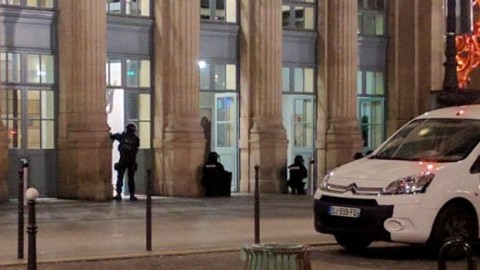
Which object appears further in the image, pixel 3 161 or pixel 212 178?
pixel 212 178

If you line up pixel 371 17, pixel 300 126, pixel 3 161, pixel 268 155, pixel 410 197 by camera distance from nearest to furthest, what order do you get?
pixel 410 197 → pixel 3 161 → pixel 268 155 → pixel 300 126 → pixel 371 17

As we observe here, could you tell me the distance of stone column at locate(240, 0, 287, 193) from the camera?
26.2 m

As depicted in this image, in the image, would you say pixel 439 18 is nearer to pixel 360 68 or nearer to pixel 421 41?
pixel 421 41

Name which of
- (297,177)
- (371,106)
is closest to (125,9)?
(297,177)

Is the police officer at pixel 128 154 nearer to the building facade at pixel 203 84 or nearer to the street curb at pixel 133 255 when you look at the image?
the building facade at pixel 203 84

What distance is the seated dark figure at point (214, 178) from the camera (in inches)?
973

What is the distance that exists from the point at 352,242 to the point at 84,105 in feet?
35.8

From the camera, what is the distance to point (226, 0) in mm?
26781

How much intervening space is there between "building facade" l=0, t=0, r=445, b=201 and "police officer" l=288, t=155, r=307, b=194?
10.0 inches

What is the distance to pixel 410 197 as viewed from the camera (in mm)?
12352

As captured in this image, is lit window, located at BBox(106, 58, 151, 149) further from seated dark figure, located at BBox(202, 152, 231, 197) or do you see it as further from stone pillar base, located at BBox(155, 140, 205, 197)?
seated dark figure, located at BBox(202, 152, 231, 197)

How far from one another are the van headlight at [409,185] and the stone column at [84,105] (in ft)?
38.0

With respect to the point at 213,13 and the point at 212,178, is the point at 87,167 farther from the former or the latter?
the point at 213,13

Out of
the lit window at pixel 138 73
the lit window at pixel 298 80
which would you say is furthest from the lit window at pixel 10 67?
the lit window at pixel 298 80
